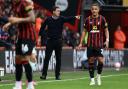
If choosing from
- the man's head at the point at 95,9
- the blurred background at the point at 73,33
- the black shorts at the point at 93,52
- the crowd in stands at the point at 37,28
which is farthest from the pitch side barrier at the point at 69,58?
the man's head at the point at 95,9

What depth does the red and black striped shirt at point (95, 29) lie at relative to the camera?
18156 mm

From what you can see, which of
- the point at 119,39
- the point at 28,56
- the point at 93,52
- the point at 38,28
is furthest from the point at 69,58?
the point at 28,56

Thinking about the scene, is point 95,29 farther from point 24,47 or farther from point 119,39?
point 119,39

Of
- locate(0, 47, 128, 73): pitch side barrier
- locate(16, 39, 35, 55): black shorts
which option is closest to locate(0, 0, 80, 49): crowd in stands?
locate(0, 47, 128, 73): pitch side barrier

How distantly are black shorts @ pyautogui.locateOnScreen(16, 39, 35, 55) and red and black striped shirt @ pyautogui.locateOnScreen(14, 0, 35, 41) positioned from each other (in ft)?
0.29

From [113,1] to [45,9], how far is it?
7150 mm

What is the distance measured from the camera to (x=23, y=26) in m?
14.1

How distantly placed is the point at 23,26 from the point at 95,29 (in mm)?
4548

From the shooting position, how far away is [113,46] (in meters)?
33.2

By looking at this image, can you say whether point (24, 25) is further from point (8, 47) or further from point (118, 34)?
point (118, 34)

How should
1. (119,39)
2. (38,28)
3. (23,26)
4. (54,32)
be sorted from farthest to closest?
(119,39) → (38,28) → (54,32) → (23,26)

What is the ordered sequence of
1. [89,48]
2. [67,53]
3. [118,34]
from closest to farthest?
[89,48]
[67,53]
[118,34]

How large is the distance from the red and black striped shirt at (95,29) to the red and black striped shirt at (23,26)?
13.8 ft

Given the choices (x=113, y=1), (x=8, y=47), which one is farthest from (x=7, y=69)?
(x=113, y=1)
